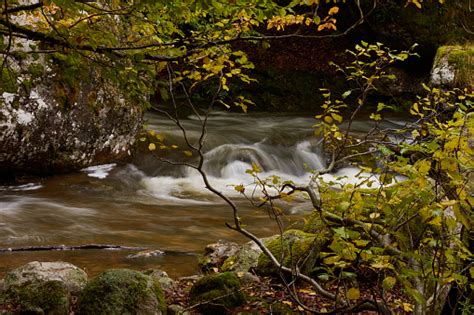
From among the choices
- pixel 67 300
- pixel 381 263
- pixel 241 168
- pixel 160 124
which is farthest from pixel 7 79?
pixel 160 124

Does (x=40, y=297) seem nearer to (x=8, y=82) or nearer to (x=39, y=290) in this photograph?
(x=39, y=290)

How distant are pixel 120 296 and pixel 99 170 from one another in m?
5.97

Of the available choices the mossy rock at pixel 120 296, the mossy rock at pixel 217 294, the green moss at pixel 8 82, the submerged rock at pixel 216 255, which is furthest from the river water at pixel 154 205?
the green moss at pixel 8 82

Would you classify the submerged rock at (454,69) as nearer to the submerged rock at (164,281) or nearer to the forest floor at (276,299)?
the forest floor at (276,299)

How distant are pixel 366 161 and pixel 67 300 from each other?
2.37 metres

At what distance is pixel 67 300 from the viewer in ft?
12.2

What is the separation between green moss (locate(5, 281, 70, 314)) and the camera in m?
3.64

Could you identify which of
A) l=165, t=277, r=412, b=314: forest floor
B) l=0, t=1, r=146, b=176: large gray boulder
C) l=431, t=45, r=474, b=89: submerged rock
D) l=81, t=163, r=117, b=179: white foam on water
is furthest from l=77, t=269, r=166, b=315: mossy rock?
l=431, t=45, r=474, b=89: submerged rock

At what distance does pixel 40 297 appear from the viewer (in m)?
3.70

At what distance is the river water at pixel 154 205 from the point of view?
5687 mm

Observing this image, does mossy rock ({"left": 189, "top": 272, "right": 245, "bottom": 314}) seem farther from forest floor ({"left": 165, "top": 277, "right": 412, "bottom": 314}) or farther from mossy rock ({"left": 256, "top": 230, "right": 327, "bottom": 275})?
mossy rock ({"left": 256, "top": 230, "right": 327, "bottom": 275})

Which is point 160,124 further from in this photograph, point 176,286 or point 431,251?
point 431,251

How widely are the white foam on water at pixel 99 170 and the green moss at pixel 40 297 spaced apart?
540cm

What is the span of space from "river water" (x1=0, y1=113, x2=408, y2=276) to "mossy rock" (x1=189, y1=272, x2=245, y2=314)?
1139 mm
